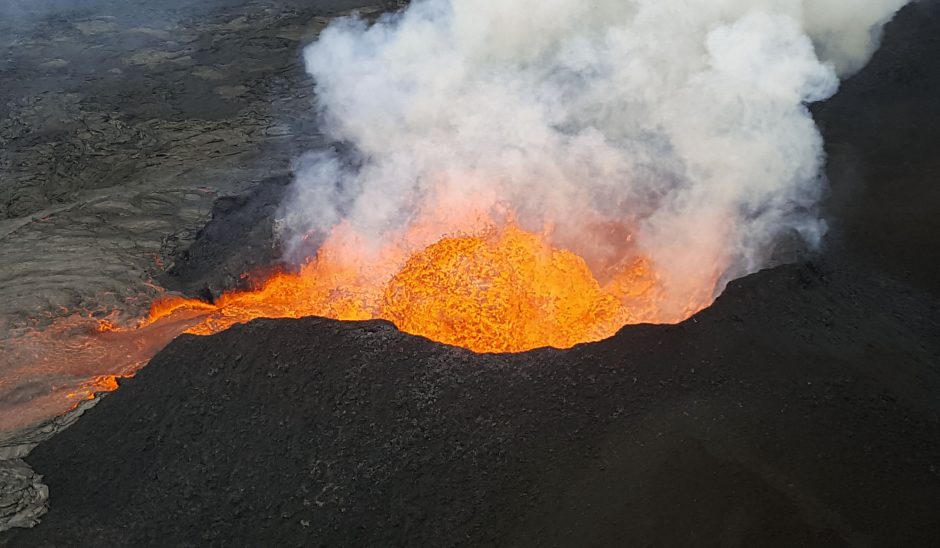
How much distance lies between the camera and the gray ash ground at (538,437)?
420 cm

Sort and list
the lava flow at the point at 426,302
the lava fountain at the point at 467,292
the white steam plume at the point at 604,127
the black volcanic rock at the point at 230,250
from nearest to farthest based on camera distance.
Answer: the lava flow at the point at 426,302, the lava fountain at the point at 467,292, the white steam plume at the point at 604,127, the black volcanic rock at the point at 230,250

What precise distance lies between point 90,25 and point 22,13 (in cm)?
212

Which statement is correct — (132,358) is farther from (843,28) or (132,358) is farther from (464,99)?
(843,28)

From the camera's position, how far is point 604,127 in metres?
8.20

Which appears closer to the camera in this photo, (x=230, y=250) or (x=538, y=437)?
(x=538, y=437)

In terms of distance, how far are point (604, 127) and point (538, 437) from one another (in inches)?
187

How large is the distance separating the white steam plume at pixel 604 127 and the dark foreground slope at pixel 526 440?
1.59 meters

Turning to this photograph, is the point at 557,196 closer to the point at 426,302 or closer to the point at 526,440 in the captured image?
the point at 426,302

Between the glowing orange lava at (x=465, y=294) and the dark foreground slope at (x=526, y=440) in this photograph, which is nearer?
the dark foreground slope at (x=526, y=440)

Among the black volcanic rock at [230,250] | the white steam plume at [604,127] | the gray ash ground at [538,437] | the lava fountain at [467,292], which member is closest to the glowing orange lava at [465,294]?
the lava fountain at [467,292]

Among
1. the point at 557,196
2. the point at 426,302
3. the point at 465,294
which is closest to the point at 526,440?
the point at 465,294

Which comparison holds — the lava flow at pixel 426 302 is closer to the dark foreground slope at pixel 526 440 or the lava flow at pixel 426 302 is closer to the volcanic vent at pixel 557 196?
the volcanic vent at pixel 557 196

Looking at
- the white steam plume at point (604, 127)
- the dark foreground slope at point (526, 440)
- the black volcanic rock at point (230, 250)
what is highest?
the white steam plume at point (604, 127)

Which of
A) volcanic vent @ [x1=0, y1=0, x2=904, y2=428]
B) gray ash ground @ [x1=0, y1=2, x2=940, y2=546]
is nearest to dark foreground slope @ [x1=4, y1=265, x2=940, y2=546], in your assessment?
gray ash ground @ [x1=0, y1=2, x2=940, y2=546]
